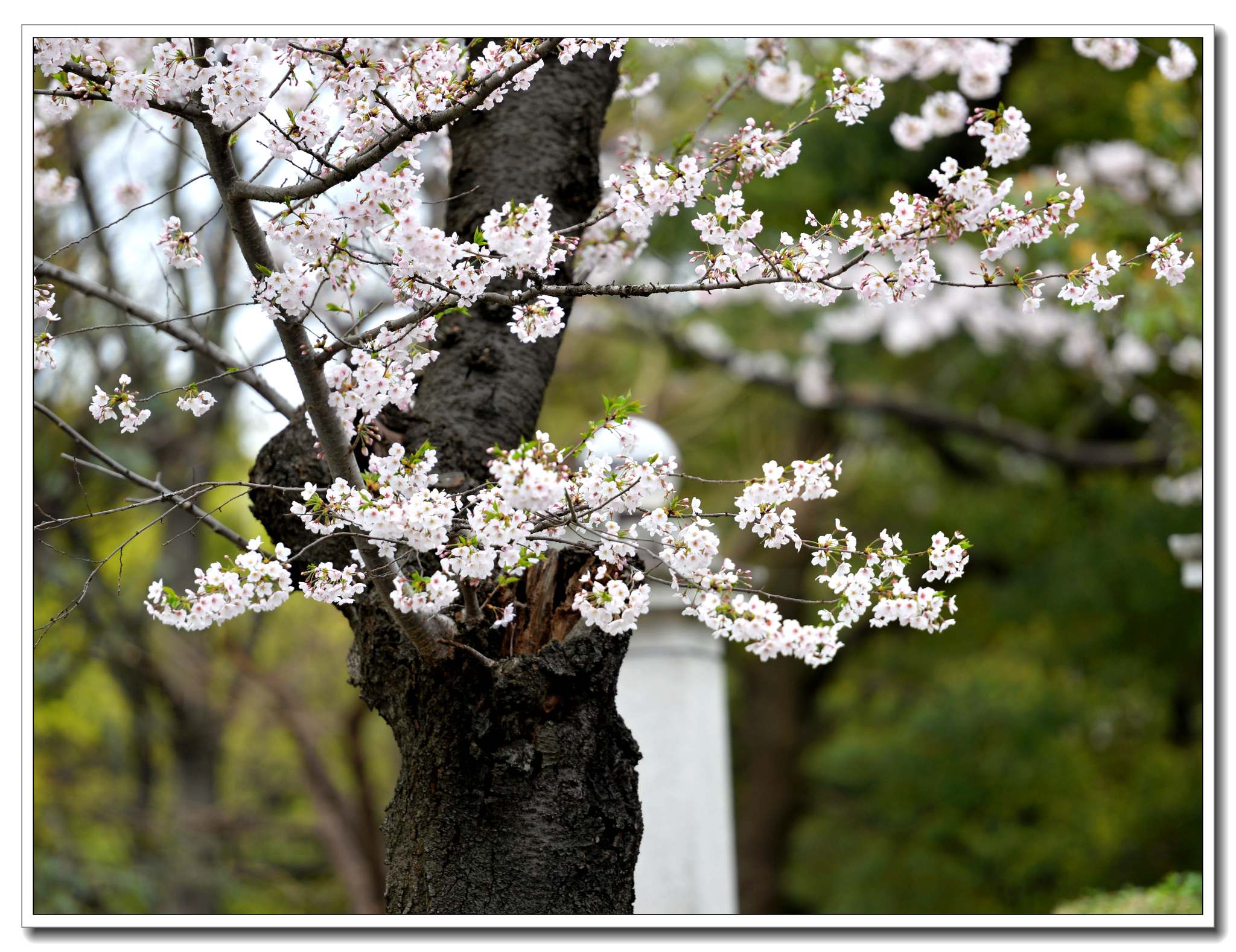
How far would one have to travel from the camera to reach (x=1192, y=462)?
15.1ft

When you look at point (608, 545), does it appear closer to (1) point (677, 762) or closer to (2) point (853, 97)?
(2) point (853, 97)

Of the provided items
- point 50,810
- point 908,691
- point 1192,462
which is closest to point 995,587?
point 908,691

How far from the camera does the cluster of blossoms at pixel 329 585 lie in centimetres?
154

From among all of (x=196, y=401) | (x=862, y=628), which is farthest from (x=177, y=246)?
(x=862, y=628)

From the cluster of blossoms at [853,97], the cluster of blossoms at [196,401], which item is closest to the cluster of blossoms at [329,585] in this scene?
the cluster of blossoms at [196,401]

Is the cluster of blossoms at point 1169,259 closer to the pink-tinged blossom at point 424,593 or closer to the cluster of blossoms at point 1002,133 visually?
the cluster of blossoms at point 1002,133

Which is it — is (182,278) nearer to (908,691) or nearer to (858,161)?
(858,161)

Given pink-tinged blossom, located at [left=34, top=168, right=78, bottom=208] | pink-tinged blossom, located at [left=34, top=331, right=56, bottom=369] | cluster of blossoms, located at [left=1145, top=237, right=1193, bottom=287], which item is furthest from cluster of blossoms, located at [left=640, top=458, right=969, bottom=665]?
Answer: pink-tinged blossom, located at [left=34, top=168, right=78, bottom=208]

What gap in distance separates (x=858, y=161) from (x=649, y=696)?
107 inches

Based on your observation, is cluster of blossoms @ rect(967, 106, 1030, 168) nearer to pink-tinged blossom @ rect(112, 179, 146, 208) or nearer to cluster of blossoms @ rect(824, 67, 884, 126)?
cluster of blossoms @ rect(824, 67, 884, 126)

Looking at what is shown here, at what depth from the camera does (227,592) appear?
1469 mm

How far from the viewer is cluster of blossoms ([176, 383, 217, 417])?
1662mm

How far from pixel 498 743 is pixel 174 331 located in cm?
96

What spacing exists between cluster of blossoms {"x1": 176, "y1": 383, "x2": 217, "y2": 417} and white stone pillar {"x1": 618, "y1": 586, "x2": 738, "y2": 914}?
1.79 metres
